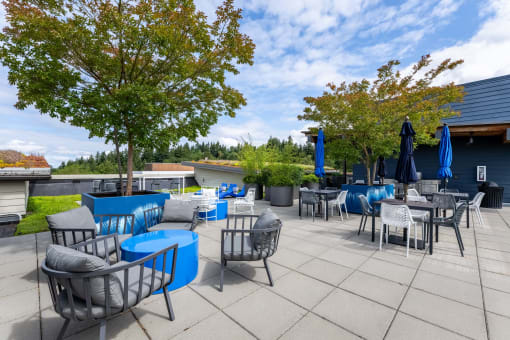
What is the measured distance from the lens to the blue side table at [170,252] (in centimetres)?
238

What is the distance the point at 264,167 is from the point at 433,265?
24.7ft

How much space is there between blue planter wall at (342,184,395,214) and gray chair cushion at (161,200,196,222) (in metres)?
5.17

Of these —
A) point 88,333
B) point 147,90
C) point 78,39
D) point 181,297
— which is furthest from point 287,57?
point 88,333

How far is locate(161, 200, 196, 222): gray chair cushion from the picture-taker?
3.91m

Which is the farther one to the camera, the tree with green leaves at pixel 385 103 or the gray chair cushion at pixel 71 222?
the tree with green leaves at pixel 385 103

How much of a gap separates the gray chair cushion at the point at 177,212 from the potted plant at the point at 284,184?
16.0 ft

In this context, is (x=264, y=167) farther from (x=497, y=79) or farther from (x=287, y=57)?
(x=497, y=79)

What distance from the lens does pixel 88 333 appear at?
178 cm

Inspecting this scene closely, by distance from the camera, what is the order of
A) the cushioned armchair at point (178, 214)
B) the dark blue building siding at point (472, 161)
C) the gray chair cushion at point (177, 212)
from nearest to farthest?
the cushioned armchair at point (178, 214)
the gray chair cushion at point (177, 212)
the dark blue building siding at point (472, 161)

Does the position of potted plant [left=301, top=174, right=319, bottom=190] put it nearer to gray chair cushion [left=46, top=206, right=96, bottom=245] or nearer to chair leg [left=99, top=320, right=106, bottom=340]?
gray chair cushion [left=46, top=206, right=96, bottom=245]

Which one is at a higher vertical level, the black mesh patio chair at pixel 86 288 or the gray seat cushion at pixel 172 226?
the black mesh patio chair at pixel 86 288

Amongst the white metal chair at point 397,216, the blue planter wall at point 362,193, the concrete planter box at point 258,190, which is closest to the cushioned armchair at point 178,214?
the white metal chair at point 397,216

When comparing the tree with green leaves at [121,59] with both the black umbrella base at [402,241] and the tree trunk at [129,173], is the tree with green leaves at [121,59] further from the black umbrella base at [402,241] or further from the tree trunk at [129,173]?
the black umbrella base at [402,241]

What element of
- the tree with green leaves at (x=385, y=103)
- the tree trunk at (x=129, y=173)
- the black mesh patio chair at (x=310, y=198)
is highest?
the tree with green leaves at (x=385, y=103)
